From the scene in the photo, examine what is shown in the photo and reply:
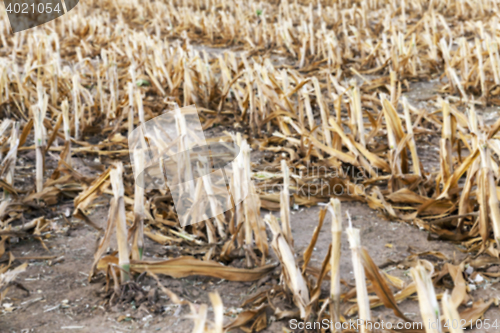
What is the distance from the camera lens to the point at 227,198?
1803 millimetres

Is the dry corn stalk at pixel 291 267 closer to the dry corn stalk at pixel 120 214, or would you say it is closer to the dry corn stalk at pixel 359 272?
the dry corn stalk at pixel 359 272

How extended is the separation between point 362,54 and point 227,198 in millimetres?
2816

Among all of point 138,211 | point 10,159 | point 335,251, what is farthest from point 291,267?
point 10,159

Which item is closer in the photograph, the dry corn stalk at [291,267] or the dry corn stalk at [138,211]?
the dry corn stalk at [291,267]

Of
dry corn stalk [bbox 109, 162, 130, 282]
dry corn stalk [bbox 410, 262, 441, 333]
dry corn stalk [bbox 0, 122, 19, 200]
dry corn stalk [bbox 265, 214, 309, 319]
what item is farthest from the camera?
dry corn stalk [bbox 0, 122, 19, 200]

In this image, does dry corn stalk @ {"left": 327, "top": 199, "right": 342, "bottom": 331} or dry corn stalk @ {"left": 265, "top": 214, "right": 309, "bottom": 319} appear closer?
dry corn stalk @ {"left": 327, "top": 199, "right": 342, "bottom": 331}

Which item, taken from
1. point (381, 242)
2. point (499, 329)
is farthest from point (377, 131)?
point (499, 329)

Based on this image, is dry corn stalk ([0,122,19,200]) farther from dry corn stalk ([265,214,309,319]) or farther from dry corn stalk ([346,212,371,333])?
dry corn stalk ([346,212,371,333])

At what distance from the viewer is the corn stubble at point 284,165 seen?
136 centimetres

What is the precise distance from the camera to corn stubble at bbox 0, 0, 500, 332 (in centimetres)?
136

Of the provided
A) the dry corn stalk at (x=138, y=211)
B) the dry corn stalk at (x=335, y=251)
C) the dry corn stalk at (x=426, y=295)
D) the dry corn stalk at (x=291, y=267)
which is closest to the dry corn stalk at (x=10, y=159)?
the dry corn stalk at (x=138, y=211)

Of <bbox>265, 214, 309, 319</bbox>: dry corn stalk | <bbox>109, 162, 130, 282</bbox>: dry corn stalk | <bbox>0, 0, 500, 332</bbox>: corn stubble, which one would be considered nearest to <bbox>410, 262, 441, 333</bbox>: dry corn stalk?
<bbox>0, 0, 500, 332</bbox>: corn stubble

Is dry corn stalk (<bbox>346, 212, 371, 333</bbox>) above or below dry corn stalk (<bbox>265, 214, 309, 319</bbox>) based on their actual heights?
above

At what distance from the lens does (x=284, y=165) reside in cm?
149
